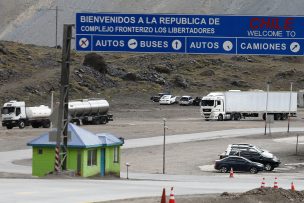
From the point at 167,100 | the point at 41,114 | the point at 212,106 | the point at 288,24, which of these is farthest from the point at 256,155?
the point at 167,100

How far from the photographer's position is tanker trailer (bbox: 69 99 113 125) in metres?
80.5

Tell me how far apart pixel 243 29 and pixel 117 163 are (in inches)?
397

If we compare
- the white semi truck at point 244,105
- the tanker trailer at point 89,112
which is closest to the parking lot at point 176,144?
the tanker trailer at point 89,112

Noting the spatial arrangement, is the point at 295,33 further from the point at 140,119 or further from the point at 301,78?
the point at 301,78

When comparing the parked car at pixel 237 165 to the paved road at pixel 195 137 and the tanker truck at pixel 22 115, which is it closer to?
the paved road at pixel 195 137

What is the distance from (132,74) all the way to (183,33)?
268 feet

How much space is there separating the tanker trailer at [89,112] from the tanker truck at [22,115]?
2.80 meters

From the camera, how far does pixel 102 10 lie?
188750 mm

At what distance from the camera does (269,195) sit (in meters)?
26.0

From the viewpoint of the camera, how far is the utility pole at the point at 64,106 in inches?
1441

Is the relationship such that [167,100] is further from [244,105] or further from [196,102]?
[244,105]

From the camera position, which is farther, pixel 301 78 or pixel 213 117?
pixel 301 78

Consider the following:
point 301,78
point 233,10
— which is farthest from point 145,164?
point 233,10

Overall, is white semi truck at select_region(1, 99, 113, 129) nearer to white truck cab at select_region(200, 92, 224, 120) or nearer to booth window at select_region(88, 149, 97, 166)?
white truck cab at select_region(200, 92, 224, 120)
